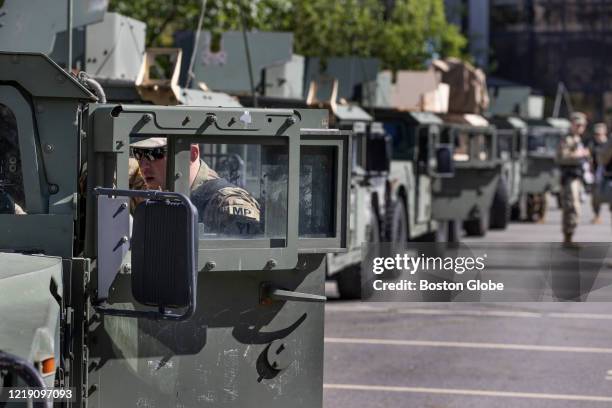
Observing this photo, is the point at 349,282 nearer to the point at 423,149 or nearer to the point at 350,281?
the point at 350,281

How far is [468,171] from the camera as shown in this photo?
21.5m

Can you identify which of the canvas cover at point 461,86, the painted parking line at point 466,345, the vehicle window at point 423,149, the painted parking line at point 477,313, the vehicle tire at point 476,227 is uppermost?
the canvas cover at point 461,86

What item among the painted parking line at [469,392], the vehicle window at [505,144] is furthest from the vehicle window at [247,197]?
the vehicle window at [505,144]

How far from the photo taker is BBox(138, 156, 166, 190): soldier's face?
533 cm

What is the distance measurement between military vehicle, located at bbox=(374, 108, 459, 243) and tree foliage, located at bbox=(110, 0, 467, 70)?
2.26 metres

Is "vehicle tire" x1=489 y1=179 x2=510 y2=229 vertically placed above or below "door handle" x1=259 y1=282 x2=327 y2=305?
below

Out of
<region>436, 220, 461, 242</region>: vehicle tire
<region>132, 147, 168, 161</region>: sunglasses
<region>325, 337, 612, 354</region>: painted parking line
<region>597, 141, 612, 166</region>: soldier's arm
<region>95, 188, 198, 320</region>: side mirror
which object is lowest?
<region>436, 220, 461, 242</region>: vehicle tire

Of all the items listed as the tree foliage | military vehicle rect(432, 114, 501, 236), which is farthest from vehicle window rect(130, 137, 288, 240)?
military vehicle rect(432, 114, 501, 236)

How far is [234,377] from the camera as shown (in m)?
5.29

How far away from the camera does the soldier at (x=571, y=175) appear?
18875mm

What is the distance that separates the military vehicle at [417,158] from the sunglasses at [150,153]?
12.3 metres

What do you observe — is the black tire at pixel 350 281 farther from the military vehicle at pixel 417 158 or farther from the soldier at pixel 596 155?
the soldier at pixel 596 155

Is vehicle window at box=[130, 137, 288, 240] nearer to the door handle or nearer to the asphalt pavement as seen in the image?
→ the door handle

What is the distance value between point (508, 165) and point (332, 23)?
403 inches
